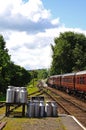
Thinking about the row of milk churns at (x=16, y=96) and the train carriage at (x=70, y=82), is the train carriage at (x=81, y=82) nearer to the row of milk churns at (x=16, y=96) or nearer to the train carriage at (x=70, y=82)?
the train carriage at (x=70, y=82)

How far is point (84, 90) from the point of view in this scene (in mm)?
41750

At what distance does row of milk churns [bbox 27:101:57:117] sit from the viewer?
22.4 m

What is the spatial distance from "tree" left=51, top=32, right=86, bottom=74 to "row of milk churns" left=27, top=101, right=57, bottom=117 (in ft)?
256

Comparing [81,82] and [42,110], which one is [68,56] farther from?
[42,110]

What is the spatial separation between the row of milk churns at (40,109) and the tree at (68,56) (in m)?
78.0

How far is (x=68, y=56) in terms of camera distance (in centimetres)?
10362

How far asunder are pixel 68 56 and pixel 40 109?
81.5 m

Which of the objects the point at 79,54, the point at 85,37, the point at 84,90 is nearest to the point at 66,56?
the point at 79,54

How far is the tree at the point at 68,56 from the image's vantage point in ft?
336

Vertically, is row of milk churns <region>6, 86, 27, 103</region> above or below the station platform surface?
above

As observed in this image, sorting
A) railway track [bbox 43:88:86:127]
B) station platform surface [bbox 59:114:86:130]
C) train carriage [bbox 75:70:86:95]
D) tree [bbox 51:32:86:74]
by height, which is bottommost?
station platform surface [bbox 59:114:86:130]

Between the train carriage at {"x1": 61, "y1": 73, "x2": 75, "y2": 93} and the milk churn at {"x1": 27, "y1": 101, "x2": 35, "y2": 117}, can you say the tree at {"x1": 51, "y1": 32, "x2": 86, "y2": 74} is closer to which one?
the train carriage at {"x1": 61, "y1": 73, "x2": 75, "y2": 93}

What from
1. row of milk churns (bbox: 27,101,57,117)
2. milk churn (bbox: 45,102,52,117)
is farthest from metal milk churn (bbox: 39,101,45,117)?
milk churn (bbox: 45,102,52,117)

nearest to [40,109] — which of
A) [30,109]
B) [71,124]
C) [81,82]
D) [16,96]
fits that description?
[30,109]
